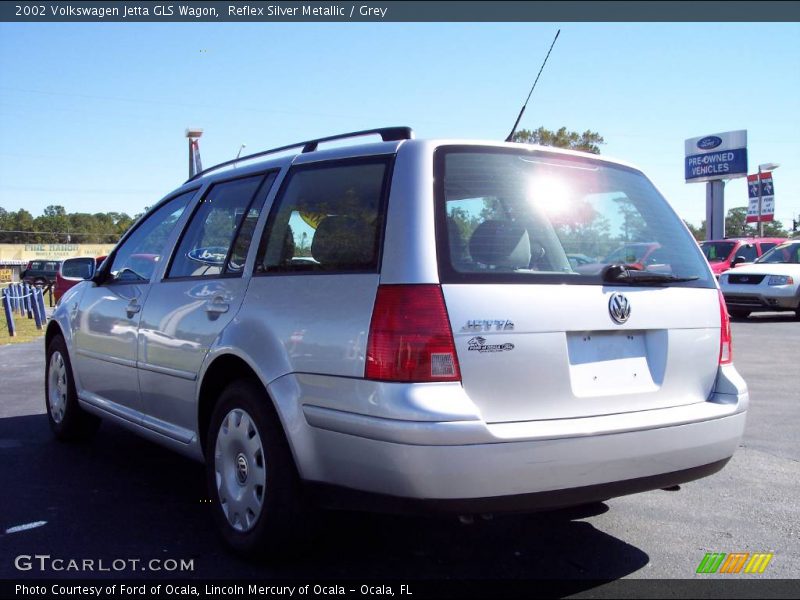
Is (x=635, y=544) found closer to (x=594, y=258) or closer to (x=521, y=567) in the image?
(x=521, y=567)

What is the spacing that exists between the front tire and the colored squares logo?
1.79m

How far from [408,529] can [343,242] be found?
5.07 ft

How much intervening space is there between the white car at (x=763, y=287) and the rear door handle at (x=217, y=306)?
14.7 m

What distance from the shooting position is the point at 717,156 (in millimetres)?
38969

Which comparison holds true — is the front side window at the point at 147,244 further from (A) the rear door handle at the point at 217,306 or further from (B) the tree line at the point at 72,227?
(B) the tree line at the point at 72,227

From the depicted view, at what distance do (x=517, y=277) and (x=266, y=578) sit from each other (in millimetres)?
1614

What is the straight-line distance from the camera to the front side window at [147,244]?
5039mm

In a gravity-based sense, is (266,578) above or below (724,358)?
below

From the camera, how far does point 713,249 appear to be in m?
21.2

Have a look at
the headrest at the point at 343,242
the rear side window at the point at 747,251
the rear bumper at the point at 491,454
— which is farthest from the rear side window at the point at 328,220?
the rear side window at the point at 747,251

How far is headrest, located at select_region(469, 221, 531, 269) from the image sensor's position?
3.23 metres

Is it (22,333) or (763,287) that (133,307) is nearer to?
(22,333)

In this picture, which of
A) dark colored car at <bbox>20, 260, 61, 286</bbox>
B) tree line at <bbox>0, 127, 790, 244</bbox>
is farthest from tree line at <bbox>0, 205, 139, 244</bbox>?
dark colored car at <bbox>20, 260, 61, 286</bbox>

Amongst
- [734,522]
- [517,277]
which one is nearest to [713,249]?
[734,522]
